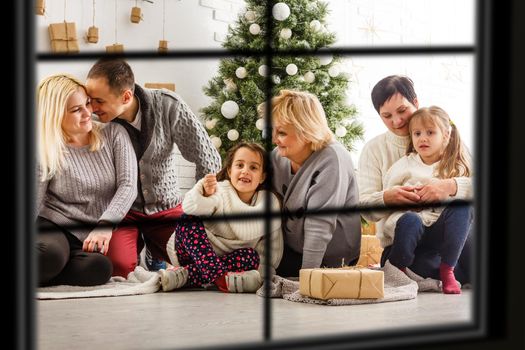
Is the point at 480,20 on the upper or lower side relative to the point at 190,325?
upper

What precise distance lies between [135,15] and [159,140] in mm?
1190

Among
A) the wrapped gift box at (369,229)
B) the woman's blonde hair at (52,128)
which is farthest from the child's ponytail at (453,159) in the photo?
the woman's blonde hair at (52,128)

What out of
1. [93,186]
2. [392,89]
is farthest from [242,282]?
[392,89]

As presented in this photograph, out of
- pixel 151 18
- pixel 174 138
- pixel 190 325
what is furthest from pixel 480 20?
pixel 151 18

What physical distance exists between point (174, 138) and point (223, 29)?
4.62ft

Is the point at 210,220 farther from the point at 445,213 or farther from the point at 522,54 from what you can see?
the point at 522,54

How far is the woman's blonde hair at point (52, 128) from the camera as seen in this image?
17.6 ft

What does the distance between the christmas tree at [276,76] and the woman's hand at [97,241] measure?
117cm

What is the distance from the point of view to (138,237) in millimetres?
5785

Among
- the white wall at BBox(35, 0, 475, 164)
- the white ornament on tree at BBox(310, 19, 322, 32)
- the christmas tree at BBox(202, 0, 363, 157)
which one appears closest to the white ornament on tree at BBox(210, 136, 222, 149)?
the christmas tree at BBox(202, 0, 363, 157)

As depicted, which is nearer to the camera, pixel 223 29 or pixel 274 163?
pixel 274 163

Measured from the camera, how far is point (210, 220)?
538cm

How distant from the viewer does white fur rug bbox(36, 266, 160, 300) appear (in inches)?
191

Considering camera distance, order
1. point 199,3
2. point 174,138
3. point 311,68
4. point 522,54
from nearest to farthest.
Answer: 1. point 522,54
2. point 174,138
3. point 311,68
4. point 199,3
